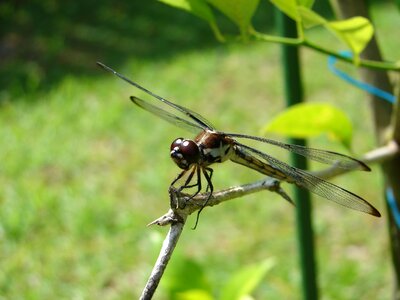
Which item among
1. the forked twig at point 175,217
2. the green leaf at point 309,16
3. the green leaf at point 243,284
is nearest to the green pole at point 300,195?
the green leaf at point 243,284

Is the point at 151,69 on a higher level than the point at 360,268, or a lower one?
lower

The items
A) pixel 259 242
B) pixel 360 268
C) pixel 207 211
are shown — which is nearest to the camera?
pixel 360 268

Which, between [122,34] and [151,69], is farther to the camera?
[122,34]

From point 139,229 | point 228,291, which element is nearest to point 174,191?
point 228,291

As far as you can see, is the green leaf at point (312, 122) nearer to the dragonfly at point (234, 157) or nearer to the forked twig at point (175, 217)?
the dragonfly at point (234, 157)

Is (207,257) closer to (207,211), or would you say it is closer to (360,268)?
(207,211)

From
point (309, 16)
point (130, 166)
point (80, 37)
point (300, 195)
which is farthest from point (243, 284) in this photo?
point (80, 37)

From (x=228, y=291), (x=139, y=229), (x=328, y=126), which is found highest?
(x=328, y=126)
